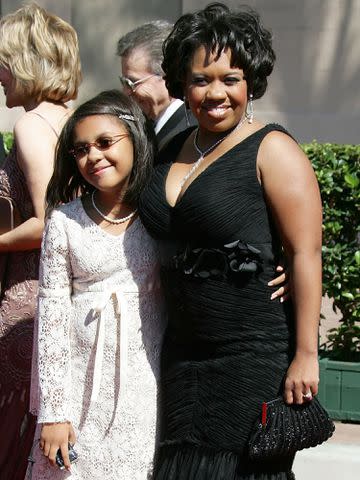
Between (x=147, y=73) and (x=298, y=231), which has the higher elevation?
(x=147, y=73)

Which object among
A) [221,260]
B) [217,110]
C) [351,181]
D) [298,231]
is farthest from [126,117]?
[351,181]

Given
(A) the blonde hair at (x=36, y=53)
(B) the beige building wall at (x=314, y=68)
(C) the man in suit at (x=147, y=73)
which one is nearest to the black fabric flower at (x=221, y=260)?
(A) the blonde hair at (x=36, y=53)

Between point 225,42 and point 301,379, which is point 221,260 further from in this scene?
point 225,42

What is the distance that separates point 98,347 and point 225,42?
100cm

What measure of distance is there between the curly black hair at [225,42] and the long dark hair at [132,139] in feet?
0.67

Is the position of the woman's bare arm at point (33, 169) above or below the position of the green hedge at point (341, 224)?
below

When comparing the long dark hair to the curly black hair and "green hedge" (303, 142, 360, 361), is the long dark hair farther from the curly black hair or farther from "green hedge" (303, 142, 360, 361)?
"green hedge" (303, 142, 360, 361)

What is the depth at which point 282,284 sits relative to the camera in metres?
3.16

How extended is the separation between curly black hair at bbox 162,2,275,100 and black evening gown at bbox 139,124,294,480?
7.5 inches

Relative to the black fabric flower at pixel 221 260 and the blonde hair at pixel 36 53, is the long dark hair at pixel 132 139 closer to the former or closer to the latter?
the black fabric flower at pixel 221 260

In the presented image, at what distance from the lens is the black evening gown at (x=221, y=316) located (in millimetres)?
3080

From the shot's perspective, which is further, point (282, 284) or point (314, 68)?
point (314, 68)

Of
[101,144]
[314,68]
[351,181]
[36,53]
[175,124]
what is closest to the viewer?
[101,144]

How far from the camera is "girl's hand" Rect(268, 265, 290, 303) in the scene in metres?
3.14
